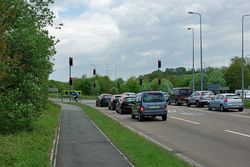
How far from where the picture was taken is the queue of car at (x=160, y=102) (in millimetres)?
28109

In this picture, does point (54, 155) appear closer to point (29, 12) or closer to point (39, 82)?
point (39, 82)

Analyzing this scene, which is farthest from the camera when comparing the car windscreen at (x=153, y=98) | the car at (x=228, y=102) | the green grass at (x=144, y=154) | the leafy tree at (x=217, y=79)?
the leafy tree at (x=217, y=79)

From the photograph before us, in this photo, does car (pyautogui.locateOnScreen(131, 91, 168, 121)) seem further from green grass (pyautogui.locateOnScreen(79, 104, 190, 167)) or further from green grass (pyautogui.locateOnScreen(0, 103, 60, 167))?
green grass (pyautogui.locateOnScreen(0, 103, 60, 167))

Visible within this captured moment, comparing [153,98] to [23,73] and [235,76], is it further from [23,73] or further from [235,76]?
[235,76]

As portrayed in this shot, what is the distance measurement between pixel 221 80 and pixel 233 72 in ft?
13.8

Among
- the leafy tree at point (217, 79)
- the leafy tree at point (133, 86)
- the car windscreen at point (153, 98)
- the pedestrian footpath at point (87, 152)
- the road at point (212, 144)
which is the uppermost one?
the leafy tree at point (217, 79)

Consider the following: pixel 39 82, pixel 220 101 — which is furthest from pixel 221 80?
pixel 39 82

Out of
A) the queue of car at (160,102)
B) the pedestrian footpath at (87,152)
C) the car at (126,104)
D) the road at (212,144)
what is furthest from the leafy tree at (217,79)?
the pedestrian footpath at (87,152)

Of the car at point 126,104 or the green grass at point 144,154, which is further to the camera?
the car at point 126,104

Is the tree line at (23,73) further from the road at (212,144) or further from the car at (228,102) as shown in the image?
the car at (228,102)

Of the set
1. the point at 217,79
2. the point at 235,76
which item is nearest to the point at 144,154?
the point at 217,79

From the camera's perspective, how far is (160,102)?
28188 mm

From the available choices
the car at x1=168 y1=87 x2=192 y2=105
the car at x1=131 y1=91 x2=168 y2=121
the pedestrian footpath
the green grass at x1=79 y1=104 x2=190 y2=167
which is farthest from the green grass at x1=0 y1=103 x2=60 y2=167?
the car at x1=168 y1=87 x2=192 y2=105

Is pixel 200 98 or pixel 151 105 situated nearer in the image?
pixel 151 105
